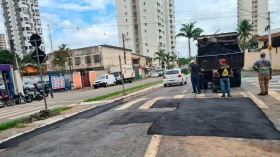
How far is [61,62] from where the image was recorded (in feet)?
136

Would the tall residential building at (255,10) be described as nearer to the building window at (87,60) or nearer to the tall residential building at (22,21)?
the building window at (87,60)

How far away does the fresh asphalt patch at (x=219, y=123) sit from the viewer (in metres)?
4.58

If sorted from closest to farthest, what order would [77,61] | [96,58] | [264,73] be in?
[264,73]
[96,58]
[77,61]

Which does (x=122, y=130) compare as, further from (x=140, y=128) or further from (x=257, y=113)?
(x=257, y=113)

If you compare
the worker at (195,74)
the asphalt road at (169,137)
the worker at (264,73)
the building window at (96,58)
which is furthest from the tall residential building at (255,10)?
the asphalt road at (169,137)

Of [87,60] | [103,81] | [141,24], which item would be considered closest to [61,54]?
[87,60]

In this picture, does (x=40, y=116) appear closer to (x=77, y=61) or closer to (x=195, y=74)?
(x=195, y=74)

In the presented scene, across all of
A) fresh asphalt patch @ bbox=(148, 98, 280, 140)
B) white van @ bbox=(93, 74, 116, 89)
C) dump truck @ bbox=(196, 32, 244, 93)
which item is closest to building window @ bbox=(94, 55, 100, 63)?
white van @ bbox=(93, 74, 116, 89)

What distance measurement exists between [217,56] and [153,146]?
31.8ft

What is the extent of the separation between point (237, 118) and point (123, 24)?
8392 cm

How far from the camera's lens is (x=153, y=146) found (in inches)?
162

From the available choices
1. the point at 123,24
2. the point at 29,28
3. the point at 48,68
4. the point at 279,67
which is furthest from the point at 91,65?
the point at 29,28

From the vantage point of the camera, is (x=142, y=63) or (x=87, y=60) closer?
(x=87, y=60)

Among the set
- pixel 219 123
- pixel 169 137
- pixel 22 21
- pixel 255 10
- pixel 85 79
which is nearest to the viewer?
pixel 169 137
